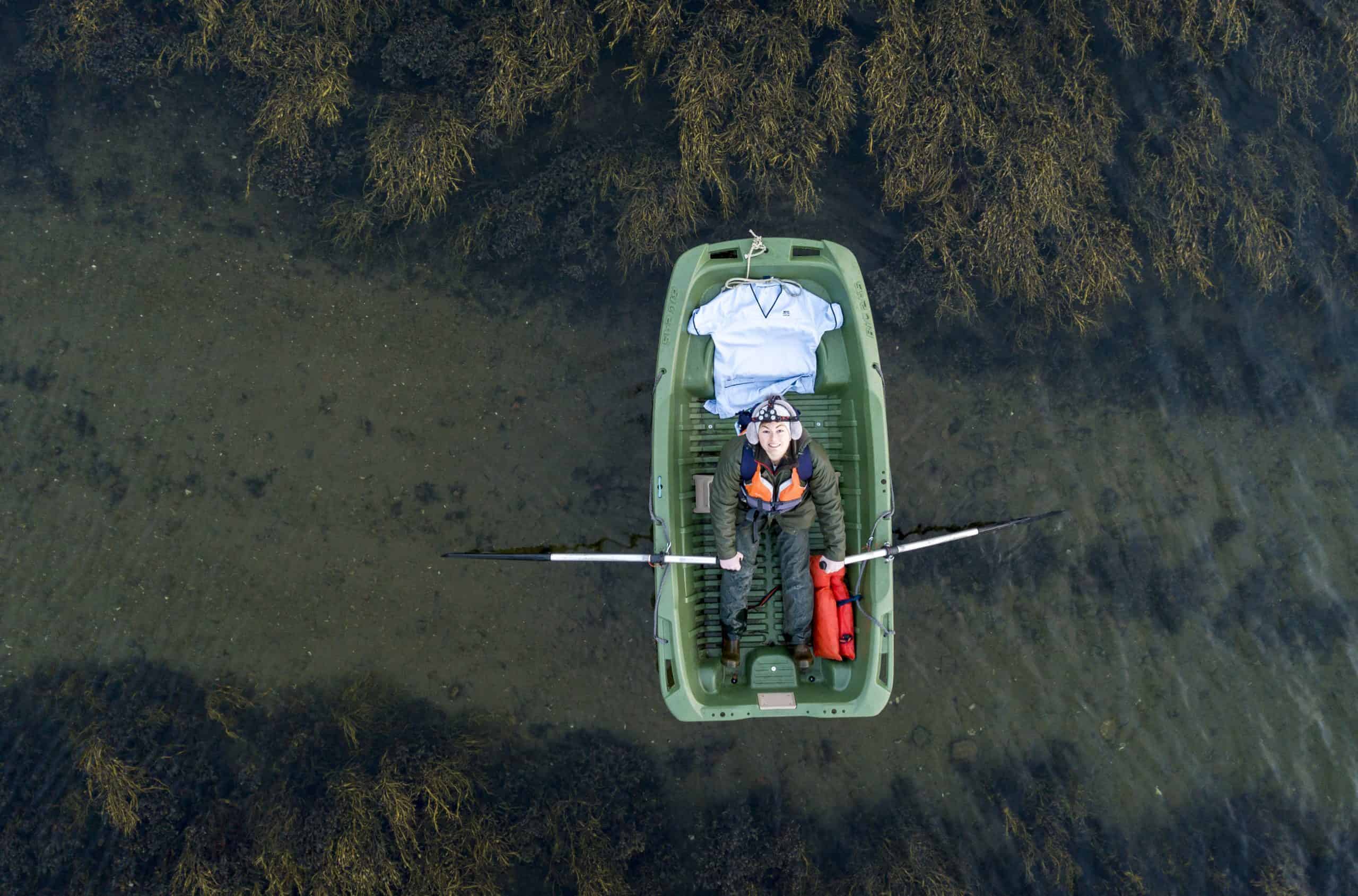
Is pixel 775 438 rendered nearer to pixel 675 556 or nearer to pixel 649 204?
pixel 675 556

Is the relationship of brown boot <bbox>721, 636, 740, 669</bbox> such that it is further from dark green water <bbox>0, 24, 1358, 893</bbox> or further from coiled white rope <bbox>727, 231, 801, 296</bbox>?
coiled white rope <bbox>727, 231, 801, 296</bbox>

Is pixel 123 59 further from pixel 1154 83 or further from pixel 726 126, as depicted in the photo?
pixel 1154 83

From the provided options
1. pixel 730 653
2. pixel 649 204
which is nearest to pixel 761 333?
pixel 649 204

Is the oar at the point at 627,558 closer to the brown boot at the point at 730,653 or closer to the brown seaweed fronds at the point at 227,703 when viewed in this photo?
the brown boot at the point at 730,653

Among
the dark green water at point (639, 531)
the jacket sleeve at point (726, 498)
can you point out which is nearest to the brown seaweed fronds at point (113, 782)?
the dark green water at point (639, 531)

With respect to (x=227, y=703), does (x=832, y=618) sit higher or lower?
higher

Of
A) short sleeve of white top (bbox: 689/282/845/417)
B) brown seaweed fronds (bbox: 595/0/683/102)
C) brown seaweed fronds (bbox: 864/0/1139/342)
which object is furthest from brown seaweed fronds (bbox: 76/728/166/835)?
brown seaweed fronds (bbox: 864/0/1139/342)
